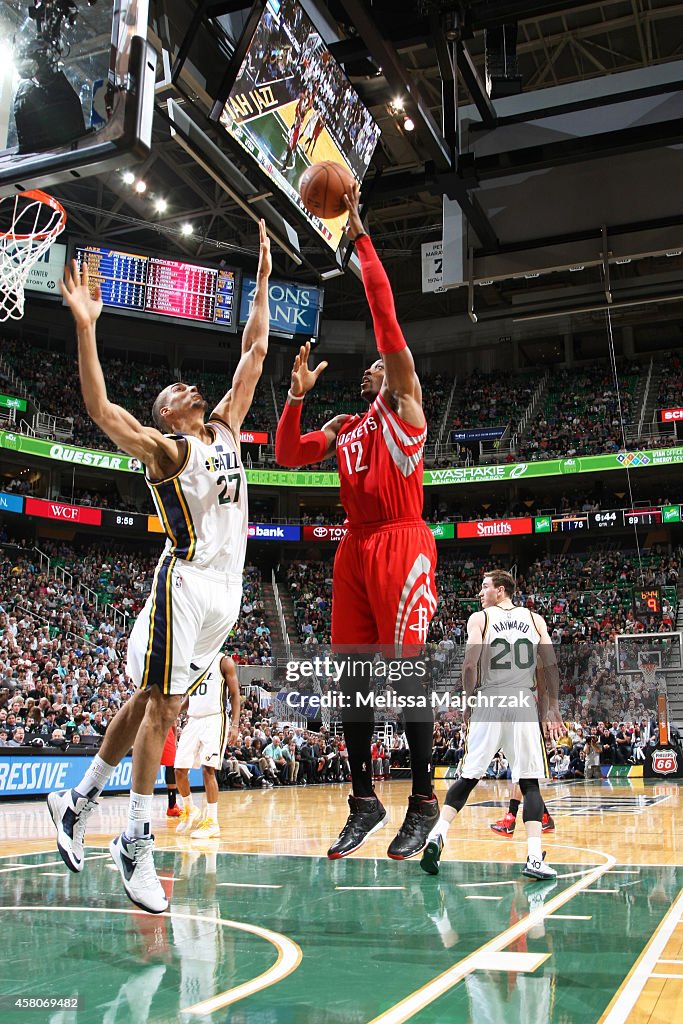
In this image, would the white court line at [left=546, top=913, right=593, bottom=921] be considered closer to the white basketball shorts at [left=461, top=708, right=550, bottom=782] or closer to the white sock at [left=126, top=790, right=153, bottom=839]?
the white basketball shorts at [left=461, top=708, right=550, bottom=782]

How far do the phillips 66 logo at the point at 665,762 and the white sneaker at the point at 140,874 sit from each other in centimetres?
1813

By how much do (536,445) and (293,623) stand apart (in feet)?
34.8

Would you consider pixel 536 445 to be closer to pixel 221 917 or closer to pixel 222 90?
pixel 222 90

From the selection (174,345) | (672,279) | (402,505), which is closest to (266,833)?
(402,505)

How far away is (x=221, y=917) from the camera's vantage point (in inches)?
187

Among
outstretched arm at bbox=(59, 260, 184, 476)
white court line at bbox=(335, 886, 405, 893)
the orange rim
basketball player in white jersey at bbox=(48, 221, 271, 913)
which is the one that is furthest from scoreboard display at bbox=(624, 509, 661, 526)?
outstretched arm at bbox=(59, 260, 184, 476)

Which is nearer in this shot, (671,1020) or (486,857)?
(671,1020)

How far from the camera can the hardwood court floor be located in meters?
3.13

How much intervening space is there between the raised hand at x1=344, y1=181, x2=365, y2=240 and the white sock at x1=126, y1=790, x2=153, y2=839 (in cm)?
287

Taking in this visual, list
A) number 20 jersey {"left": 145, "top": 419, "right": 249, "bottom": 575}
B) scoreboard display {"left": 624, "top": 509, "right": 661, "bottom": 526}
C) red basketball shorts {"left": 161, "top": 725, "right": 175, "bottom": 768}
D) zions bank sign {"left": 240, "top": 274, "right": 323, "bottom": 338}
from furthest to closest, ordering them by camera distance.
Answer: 1. scoreboard display {"left": 624, "top": 509, "right": 661, "bottom": 526}
2. zions bank sign {"left": 240, "top": 274, "right": 323, "bottom": 338}
3. red basketball shorts {"left": 161, "top": 725, "right": 175, "bottom": 768}
4. number 20 jersey {"left": 145, "top": 419, "right": 249, "bottom": 575}

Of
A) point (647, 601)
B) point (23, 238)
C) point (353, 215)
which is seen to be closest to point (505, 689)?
point (353, 215)

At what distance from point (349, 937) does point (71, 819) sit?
1503 millimetres

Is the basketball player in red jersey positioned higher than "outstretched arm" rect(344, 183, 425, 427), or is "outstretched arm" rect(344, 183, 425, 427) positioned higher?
"outstretched arm" rect(344, 183, 425, 427)

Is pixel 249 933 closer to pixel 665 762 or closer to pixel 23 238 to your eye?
pixel 23 238
